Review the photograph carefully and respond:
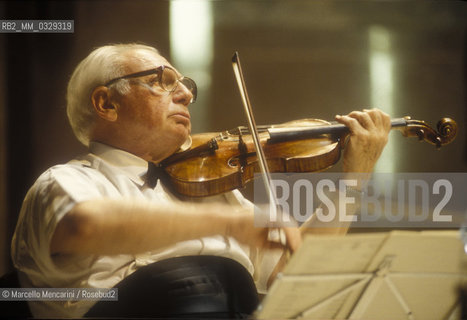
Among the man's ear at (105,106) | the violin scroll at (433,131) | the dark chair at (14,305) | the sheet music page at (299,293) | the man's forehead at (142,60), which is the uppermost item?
the man's forehead at (142,60)

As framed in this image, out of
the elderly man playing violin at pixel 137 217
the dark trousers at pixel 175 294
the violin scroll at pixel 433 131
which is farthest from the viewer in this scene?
→ the violin scroll at pixel 433 131

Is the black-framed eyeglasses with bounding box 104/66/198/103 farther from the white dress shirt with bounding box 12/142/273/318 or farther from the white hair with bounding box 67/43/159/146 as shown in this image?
the white dress shirt with bounding box 12/142/273/318

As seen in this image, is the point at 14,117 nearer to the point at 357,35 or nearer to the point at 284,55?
the point at 284,55

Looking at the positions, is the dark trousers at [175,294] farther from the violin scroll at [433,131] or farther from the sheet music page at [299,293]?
the violin scroll at [433,131]

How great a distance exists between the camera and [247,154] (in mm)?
1694

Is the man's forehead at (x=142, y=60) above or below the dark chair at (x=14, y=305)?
above

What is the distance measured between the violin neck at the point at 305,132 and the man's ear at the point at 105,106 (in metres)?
0.53

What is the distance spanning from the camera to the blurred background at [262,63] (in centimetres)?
191

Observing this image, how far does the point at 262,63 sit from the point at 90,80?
658mm

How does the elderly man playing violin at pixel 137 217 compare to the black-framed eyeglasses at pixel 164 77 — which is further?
the black-framed eyeglasses at pixel 164 77

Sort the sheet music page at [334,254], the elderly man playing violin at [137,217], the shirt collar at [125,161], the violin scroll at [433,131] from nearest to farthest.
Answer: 1. the sheet music page at [334,254]
2. the elderly man playing violin at [137,217]
3. the shirt collar at [125,161]
4. the violin scroll at [433,131]

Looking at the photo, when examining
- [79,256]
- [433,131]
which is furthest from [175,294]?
[433,131]

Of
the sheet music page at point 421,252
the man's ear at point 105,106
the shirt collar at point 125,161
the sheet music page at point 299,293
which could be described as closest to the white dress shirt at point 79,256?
the shirt collar at point 125,161

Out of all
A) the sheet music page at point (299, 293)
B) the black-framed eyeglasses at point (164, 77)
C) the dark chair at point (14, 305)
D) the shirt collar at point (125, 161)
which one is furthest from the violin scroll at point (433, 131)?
the dark chair at point (14, 305)
